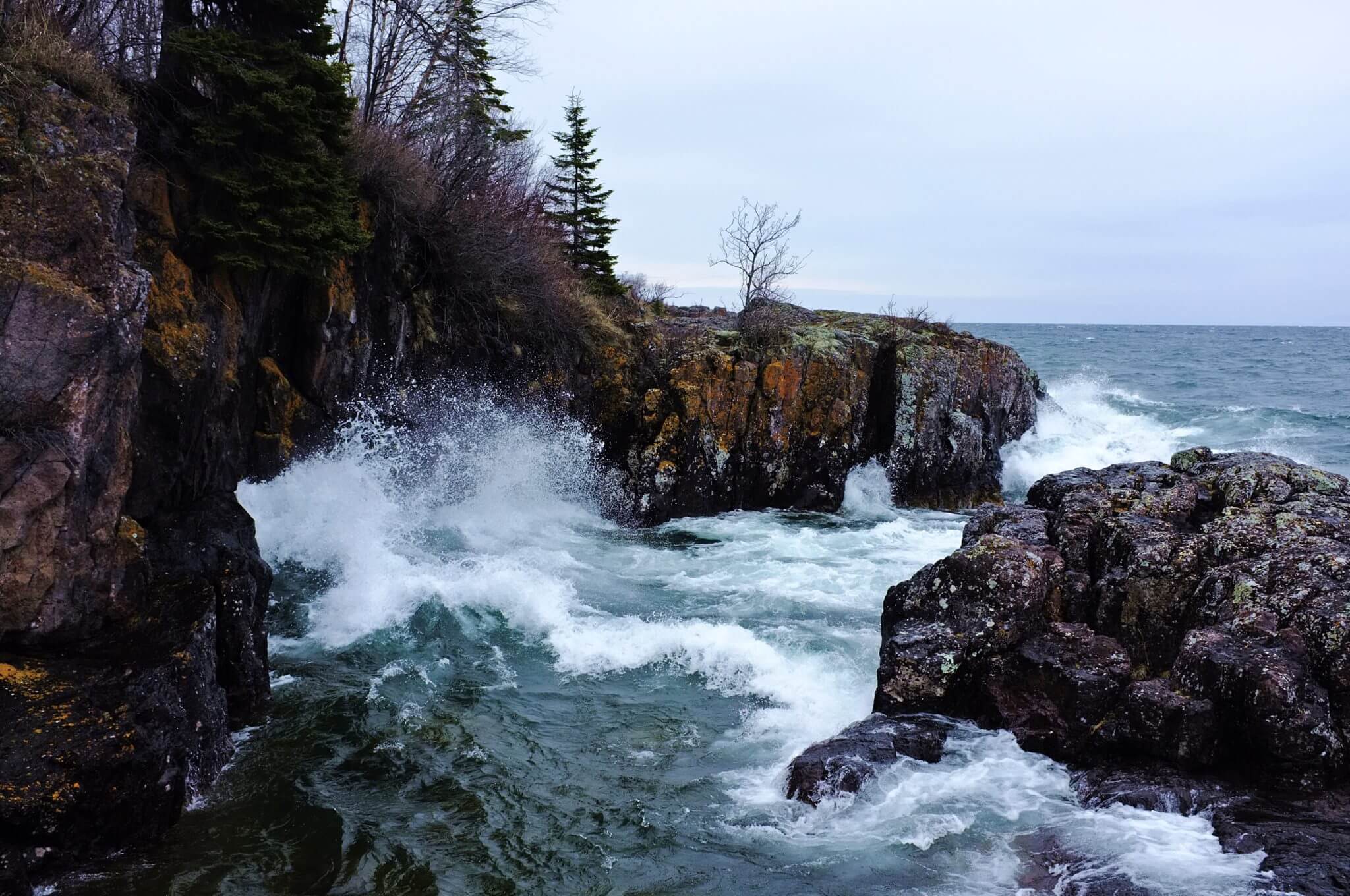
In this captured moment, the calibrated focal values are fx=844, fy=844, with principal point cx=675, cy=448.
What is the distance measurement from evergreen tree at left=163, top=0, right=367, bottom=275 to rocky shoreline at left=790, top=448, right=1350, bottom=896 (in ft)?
26.3

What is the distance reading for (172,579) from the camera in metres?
7.52

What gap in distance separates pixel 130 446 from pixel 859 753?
22.2ft

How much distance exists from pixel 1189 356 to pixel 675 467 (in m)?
60.7

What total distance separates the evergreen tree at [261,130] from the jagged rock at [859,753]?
312 inches

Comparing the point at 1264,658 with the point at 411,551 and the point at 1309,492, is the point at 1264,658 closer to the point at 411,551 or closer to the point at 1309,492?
the point at 1309,492

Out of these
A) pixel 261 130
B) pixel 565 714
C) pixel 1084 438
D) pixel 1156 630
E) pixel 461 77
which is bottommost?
pixel 565 714

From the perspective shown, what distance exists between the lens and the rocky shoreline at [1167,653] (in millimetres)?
5980

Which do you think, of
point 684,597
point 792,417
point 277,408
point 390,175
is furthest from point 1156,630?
point 390,175

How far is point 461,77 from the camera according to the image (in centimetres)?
1834

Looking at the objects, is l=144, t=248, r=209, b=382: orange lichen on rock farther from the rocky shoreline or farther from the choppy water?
the rocky shoreline

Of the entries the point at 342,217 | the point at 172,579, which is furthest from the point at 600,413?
the point at 172,579

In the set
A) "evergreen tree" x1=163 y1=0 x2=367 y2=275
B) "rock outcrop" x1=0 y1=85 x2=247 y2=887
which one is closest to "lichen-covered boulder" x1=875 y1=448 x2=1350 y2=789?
"rock outcrop" x1=0 y1=85 x2=247 y2=887

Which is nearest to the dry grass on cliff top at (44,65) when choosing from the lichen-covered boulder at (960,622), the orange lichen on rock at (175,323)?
the orange lichen on rock at (175,323)

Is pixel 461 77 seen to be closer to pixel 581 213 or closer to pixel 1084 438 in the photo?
pixel 581 213
